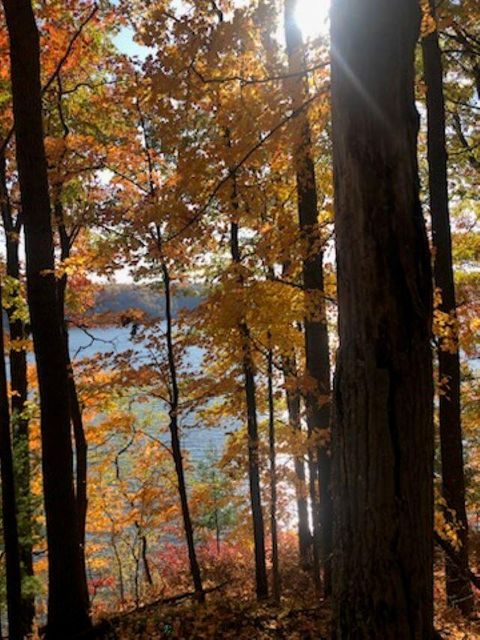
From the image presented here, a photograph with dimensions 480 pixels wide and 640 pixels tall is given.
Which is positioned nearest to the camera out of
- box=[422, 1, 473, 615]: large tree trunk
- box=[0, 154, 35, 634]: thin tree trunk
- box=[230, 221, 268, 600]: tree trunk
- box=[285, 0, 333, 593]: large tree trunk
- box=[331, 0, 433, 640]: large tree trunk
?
box=[331, 0, 433, 640]: large tree trunk

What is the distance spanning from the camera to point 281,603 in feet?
20.3

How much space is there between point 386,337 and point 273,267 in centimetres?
581

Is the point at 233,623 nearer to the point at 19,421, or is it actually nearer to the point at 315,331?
the point at 315,331

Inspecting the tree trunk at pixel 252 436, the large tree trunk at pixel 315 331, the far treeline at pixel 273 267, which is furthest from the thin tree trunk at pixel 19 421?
the large tree trunk at pixel 315 331

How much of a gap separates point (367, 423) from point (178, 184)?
178 inches

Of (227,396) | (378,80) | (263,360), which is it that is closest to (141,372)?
(227,396)

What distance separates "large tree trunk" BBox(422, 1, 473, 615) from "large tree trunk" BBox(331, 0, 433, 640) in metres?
4.99

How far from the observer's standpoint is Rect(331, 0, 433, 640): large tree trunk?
2.09m

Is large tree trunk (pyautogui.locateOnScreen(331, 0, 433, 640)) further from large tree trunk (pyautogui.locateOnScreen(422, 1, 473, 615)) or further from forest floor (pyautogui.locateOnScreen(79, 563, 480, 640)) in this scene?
large tree trunk (pyautogui.locateOnScreen(422, 1, 473, 615))

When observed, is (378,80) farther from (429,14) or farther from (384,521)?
(429,14)

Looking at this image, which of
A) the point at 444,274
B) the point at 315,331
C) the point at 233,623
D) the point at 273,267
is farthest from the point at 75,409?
the point at 444,274

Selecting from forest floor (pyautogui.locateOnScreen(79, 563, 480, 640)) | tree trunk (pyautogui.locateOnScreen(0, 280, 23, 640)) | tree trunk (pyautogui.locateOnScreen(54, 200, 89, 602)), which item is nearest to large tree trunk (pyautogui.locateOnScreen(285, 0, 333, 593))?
forest floor (pyautogui.locateOnScreen(79, 563, 480, 640))

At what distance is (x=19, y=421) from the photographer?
1041cm

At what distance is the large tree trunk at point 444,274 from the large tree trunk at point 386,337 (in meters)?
4.99
